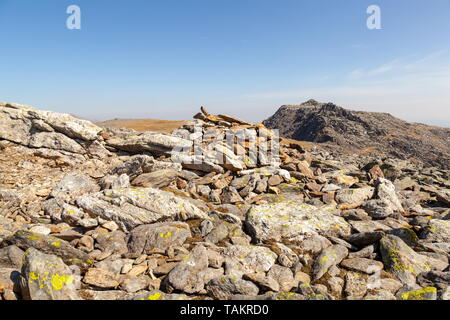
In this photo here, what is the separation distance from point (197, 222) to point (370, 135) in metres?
85.7

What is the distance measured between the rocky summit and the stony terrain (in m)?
51.6

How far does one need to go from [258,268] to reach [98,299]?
14.6ft

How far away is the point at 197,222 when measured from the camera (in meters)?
10.2

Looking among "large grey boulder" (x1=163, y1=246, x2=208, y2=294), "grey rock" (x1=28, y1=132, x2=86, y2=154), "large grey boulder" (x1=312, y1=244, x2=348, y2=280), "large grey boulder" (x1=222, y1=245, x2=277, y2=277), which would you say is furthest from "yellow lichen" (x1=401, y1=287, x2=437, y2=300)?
"grey rock" (x1=28, y1=132, x2=86, y2=154)

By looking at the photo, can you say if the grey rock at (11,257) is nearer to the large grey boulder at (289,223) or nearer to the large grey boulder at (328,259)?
the large grey boulder at (289,223)

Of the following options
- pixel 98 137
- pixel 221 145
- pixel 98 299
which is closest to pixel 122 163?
pixel 98 137

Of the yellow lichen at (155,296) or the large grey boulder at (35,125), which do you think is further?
the large grey boulder at (35,125)

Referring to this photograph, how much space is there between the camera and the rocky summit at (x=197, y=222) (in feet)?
21.8

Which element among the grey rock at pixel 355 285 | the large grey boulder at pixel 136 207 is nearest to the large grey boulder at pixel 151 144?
the large grey boulder at pixel 136 207

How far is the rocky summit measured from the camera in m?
6.63

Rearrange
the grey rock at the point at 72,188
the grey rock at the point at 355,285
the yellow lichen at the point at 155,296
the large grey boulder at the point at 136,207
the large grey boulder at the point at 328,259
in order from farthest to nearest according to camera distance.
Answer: the grey rock at the point at 72,188
the large grey boulder at the point at 136,207
the large grey boulder at the point at 328,259
the grey rock at the point at 355,285
the yellow lichen at the point at 155,296

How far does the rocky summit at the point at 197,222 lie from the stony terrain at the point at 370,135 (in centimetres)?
5163

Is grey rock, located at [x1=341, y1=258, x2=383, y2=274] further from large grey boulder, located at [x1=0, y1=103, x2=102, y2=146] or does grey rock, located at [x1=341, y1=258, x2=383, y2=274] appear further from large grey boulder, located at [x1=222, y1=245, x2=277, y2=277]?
large grey boulder, located at [x1=0, y1=103, x2=102, y2=146]

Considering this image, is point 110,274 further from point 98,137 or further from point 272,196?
point 98,137
